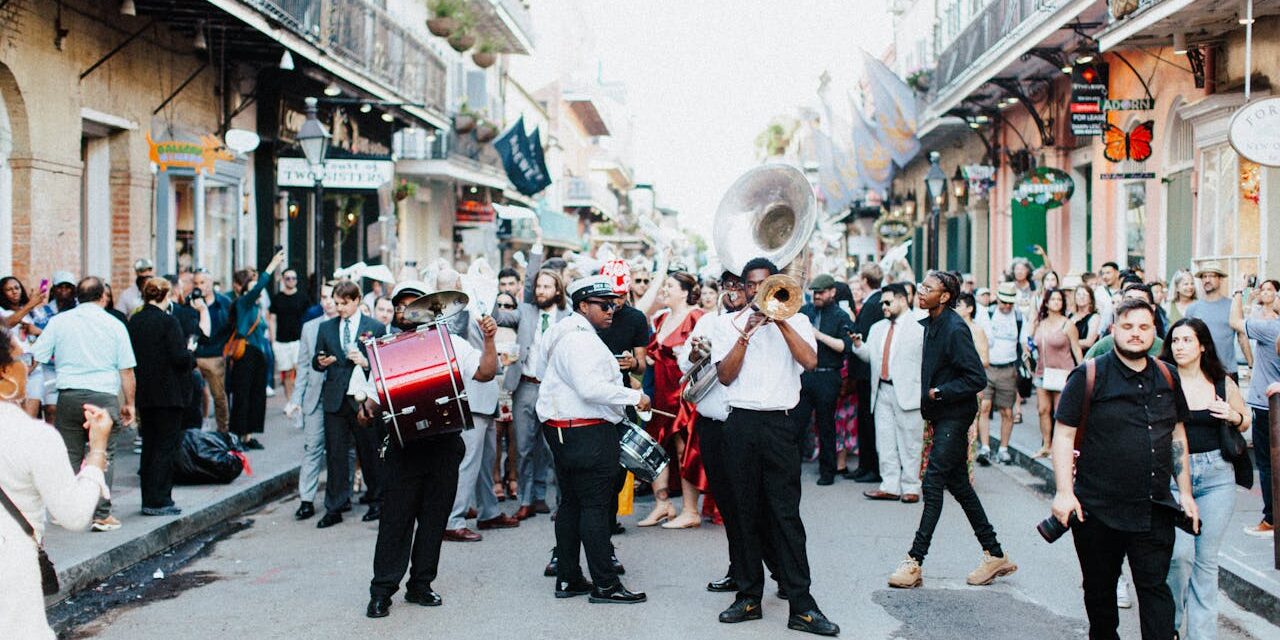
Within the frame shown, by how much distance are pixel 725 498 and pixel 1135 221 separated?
45.0 ft

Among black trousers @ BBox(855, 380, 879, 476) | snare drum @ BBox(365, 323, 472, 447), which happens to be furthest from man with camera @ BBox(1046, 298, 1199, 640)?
black trousers @ BBox(855, 380, 879, 476)

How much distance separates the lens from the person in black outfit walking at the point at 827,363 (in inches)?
436

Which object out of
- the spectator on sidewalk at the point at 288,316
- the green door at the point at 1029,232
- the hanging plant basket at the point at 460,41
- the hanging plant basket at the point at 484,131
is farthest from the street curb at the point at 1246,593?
the hanging plant basket at the point at 484,131

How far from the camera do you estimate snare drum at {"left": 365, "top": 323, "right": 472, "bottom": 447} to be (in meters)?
6.73

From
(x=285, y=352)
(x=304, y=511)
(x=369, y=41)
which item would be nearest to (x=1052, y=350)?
(x=304, y=511)

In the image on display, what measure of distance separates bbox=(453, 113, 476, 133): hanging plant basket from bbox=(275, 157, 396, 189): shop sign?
1005 cm

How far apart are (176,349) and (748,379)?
474 centimetres

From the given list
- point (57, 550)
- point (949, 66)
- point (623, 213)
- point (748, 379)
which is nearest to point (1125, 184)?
point (949, 66)

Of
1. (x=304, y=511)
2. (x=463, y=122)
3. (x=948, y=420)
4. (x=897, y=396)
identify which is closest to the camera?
(x=948, y=420)

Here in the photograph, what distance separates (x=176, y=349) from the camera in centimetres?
932

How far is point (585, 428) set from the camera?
7.08 metres

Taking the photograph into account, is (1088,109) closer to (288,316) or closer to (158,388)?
(288,316)

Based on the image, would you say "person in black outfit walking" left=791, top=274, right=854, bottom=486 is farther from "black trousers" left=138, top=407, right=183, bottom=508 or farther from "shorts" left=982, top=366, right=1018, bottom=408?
"black trousers" left=138, top=407, right=183, bottom=508

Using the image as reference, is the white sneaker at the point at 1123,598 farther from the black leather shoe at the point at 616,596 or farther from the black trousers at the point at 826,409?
the black trousers at the point at 826,409
